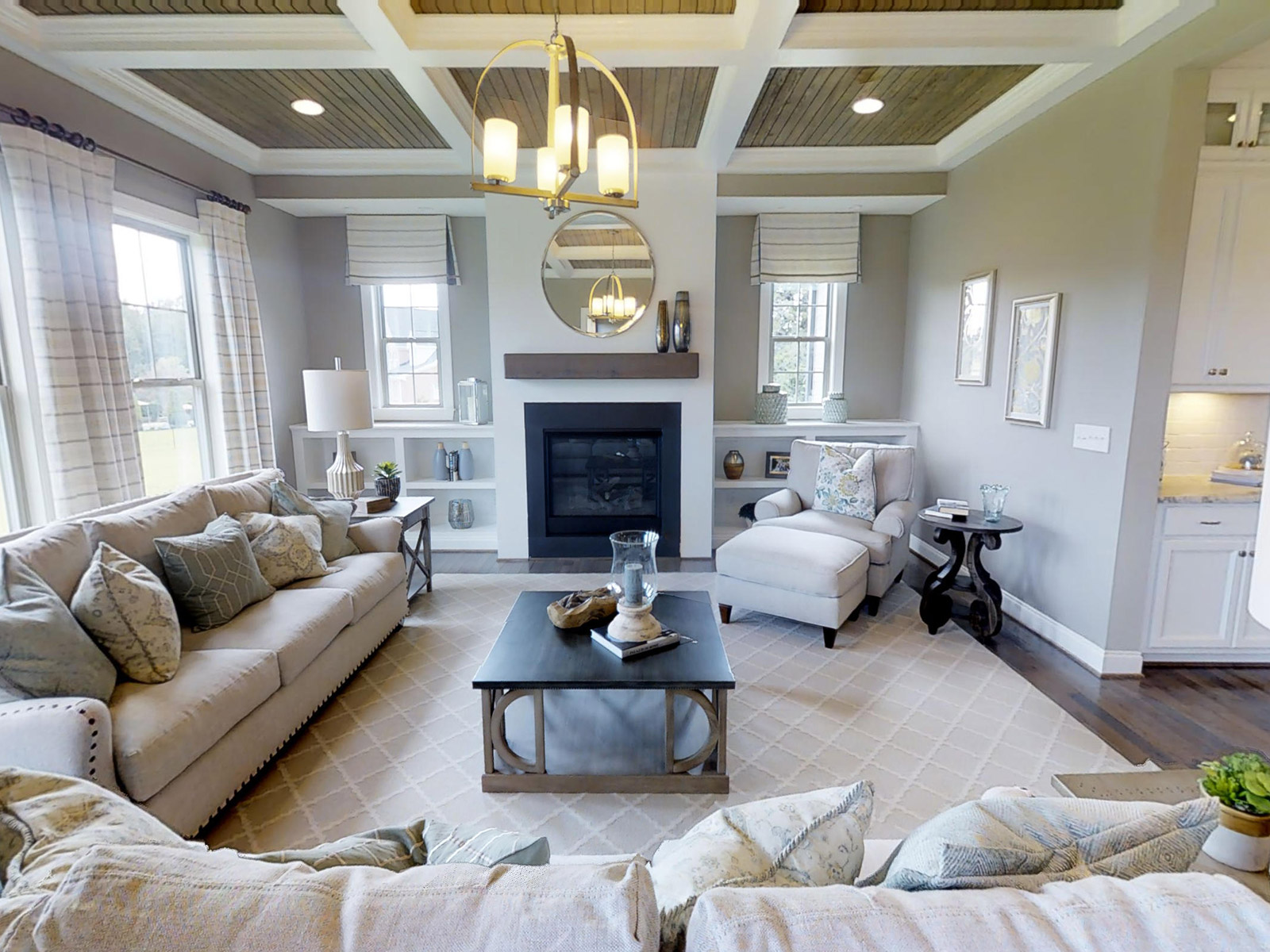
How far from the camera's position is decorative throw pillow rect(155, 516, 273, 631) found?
237 cm

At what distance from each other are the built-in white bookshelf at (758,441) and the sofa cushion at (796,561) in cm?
147

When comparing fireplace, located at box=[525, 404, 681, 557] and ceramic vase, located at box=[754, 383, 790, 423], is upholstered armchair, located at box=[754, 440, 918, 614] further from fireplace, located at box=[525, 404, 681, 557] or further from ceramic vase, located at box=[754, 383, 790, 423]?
fireplace, located at box=[525, 404, 681, 557]

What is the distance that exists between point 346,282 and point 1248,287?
5.66 m

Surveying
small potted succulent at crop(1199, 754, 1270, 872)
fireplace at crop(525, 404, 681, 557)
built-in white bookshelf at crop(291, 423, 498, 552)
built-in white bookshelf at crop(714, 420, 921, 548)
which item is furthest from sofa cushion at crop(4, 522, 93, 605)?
built-in white bookshelf at crop(714, 420, 921, 548)

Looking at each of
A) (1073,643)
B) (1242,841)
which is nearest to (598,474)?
(1073,643)

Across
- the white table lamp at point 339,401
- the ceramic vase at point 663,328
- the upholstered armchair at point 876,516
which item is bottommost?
the upholstered armchair at point 876,516

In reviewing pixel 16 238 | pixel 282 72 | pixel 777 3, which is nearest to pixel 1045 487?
pixel 777 3

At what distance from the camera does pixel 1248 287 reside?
9.37 feet

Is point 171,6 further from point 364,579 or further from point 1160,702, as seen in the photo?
point 1160,702

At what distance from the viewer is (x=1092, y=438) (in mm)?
3061

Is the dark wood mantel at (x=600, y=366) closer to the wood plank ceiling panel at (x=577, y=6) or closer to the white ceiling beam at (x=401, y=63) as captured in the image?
the white ceiling beam at (x=401, y=63)

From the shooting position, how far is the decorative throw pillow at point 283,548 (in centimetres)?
282

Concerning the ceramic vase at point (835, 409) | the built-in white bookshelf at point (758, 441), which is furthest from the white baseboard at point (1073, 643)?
the ceramic vase at point (835, 409)

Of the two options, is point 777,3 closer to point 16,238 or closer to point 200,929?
point 200,929
